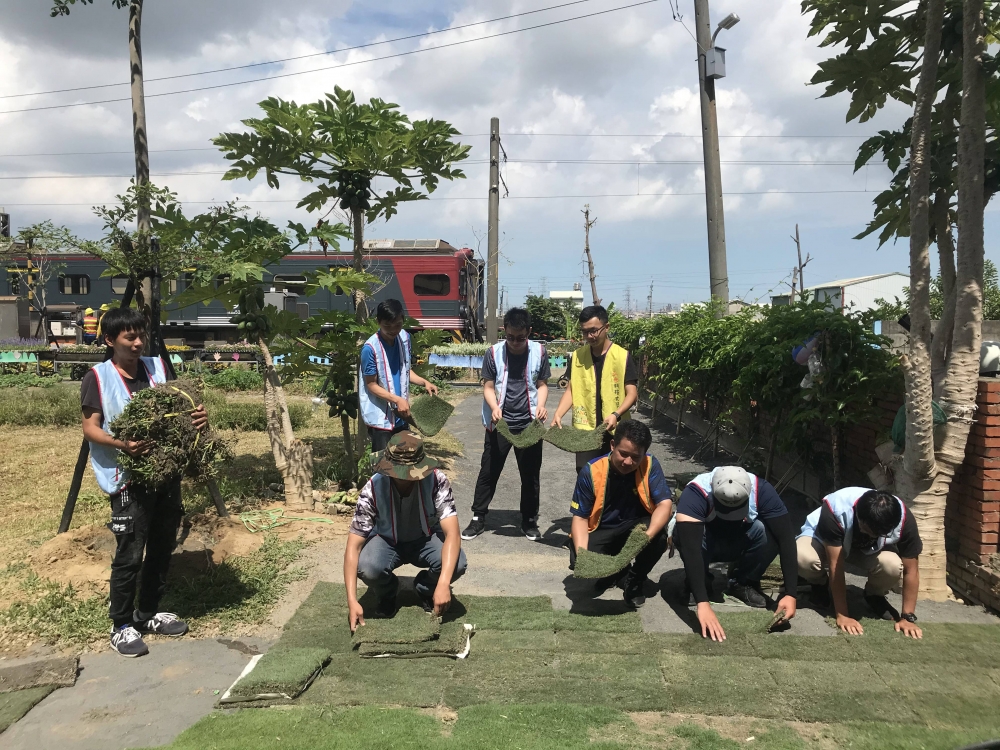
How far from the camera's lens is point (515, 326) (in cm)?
536

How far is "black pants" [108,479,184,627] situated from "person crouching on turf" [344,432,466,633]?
1.03m

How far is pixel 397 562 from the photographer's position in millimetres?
4035

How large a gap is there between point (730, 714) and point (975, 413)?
2.51m

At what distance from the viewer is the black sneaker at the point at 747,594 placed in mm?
4223

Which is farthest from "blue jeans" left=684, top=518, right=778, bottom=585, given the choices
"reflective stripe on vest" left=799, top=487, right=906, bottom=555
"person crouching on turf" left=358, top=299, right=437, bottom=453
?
"person crouching on turf" left=358, top=299, right=437, bottom=453

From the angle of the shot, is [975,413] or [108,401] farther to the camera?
[975,413]

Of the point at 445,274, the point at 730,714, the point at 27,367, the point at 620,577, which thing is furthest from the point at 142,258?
the point at 445,274

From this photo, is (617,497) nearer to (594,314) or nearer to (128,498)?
(594,314)

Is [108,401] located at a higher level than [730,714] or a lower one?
higher

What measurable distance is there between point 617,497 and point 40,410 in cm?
1009

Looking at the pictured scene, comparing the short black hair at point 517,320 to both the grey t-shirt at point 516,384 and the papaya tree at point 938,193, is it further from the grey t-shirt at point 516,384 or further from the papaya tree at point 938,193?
the papaya tree at point 938,193

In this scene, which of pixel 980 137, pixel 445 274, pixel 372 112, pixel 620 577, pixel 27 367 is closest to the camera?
pixel 980 137

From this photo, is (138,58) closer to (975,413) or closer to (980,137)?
(980,137)

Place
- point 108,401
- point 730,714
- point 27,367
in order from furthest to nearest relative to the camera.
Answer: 1. point 27,367
2. point 108,401
3. point 730,714
